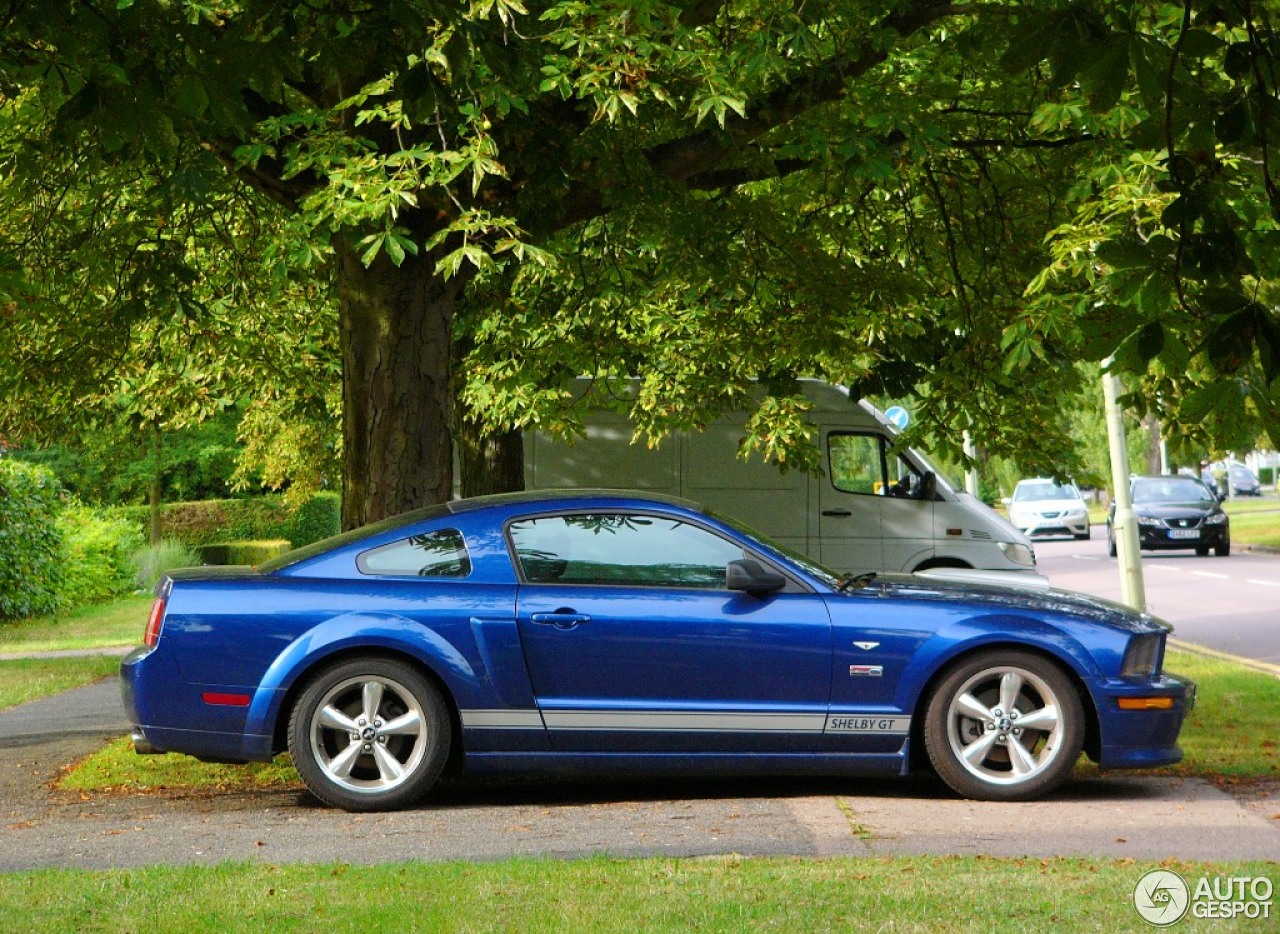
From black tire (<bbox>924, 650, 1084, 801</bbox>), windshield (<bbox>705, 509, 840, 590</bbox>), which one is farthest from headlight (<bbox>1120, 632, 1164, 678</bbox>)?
windshield (<bbox>705, 509, 840, 590</bbox>)

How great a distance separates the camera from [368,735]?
766 cm

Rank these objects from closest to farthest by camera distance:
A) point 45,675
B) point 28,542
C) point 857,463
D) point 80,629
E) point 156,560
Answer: point 45,675 < point 857,463 < point 80,629 < point 28,542 < point 156,560

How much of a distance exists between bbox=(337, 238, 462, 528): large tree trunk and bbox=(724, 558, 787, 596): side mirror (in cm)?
275

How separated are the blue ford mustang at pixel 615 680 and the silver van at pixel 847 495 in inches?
320

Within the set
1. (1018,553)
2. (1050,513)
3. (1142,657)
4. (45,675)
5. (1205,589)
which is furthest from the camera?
(1050,513)

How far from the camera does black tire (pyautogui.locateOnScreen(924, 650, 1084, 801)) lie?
7.71 metres

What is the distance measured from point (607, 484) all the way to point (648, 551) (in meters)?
8.81

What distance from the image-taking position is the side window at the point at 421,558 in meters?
7.93

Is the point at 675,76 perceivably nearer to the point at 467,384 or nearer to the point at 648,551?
the point at 648,551

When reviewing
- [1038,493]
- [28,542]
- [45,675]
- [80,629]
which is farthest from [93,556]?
[1038,493]

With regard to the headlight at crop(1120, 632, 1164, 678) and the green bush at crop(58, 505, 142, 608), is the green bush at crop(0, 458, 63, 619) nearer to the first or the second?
the green bush at crop(58, 505, 142, 608)

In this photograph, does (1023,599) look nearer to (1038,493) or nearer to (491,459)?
(491,459)

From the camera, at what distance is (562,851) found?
21.4 ft

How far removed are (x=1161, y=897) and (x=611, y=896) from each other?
178 cm
